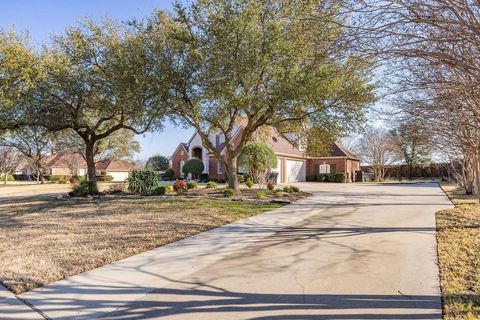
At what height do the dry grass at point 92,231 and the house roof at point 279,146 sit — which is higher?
the house roof at point 279,146

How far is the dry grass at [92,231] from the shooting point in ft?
20.4

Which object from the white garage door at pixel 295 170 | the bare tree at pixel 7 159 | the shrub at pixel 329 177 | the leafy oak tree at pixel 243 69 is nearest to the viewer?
the leafy oak tree at pixel 243 69

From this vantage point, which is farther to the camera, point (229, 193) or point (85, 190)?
point (85, 190)

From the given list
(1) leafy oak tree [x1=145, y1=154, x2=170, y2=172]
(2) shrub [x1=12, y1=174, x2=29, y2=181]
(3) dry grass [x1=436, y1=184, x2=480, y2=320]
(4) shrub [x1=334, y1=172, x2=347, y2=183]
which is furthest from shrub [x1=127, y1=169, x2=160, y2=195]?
(2) shrub [x1=12, y1=174, x2=29, y2=181]

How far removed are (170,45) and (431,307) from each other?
1334cm

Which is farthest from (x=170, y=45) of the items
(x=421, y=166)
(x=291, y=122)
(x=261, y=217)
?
(x=421, y=166)

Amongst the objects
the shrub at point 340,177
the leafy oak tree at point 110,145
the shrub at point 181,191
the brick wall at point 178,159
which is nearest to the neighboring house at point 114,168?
the leafy oak tree at point 110,145

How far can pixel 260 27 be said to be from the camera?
45.9ft

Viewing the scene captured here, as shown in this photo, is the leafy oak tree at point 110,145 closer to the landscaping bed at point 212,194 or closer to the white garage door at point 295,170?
the landscaping bed at point 212,194

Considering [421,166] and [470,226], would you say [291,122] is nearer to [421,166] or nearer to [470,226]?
[470,226]

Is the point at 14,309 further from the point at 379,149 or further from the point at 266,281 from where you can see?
the point at 379,149

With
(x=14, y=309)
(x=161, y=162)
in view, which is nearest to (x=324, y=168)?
(x=161, y=162)

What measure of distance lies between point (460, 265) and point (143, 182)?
14839mm

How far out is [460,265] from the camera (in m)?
6.09
